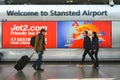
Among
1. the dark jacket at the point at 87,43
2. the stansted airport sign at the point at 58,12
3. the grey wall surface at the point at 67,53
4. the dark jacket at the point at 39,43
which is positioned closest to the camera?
the dark jacket at the point at 39,43

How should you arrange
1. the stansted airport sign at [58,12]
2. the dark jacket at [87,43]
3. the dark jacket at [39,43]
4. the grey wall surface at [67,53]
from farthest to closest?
the stansted airport sign at [58,12] → the grey wall surface at [67,53] → the dark jacket at [87,43] → the dark jacket at [39,43]

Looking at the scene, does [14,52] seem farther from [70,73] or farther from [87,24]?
[70,73]

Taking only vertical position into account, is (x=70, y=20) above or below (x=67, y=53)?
above

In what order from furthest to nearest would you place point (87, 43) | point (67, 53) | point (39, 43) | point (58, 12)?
1. point (58, 12)
2. point (67, 53)
3. point (87, 43)
4. point (39, 43)

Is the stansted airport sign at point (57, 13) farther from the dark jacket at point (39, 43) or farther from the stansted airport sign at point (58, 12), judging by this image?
the dark jacket at point (39, 43)

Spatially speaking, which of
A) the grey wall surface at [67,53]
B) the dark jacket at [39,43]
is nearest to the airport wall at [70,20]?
the grey wall surface at [67,53]

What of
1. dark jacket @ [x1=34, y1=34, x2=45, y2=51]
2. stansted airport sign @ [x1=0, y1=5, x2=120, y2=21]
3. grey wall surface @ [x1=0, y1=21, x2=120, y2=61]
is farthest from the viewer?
stansted airport sign @ [x1=0, y1=5, x2=120, y2=21]

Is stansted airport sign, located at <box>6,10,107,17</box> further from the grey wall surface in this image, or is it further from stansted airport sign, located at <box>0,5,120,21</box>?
the grey wall surface

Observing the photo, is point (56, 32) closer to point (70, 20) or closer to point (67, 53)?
point (70, 20)

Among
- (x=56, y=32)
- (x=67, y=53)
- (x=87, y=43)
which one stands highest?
(x=56, y=32)

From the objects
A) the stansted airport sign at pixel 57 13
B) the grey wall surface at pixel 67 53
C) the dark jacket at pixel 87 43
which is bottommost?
the grey wall surface at pixel 67 53

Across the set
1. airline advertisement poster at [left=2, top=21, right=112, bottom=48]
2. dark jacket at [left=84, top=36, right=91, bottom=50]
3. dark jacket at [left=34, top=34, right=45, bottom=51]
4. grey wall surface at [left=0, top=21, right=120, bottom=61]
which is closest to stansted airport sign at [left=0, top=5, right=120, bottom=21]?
airline advertisement poster at [left=2, top=21, right=112, bottom=48]

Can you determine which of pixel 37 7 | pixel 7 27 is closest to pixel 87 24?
pixel 37 7

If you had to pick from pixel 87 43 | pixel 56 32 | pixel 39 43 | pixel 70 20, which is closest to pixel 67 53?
pixel 56 32
